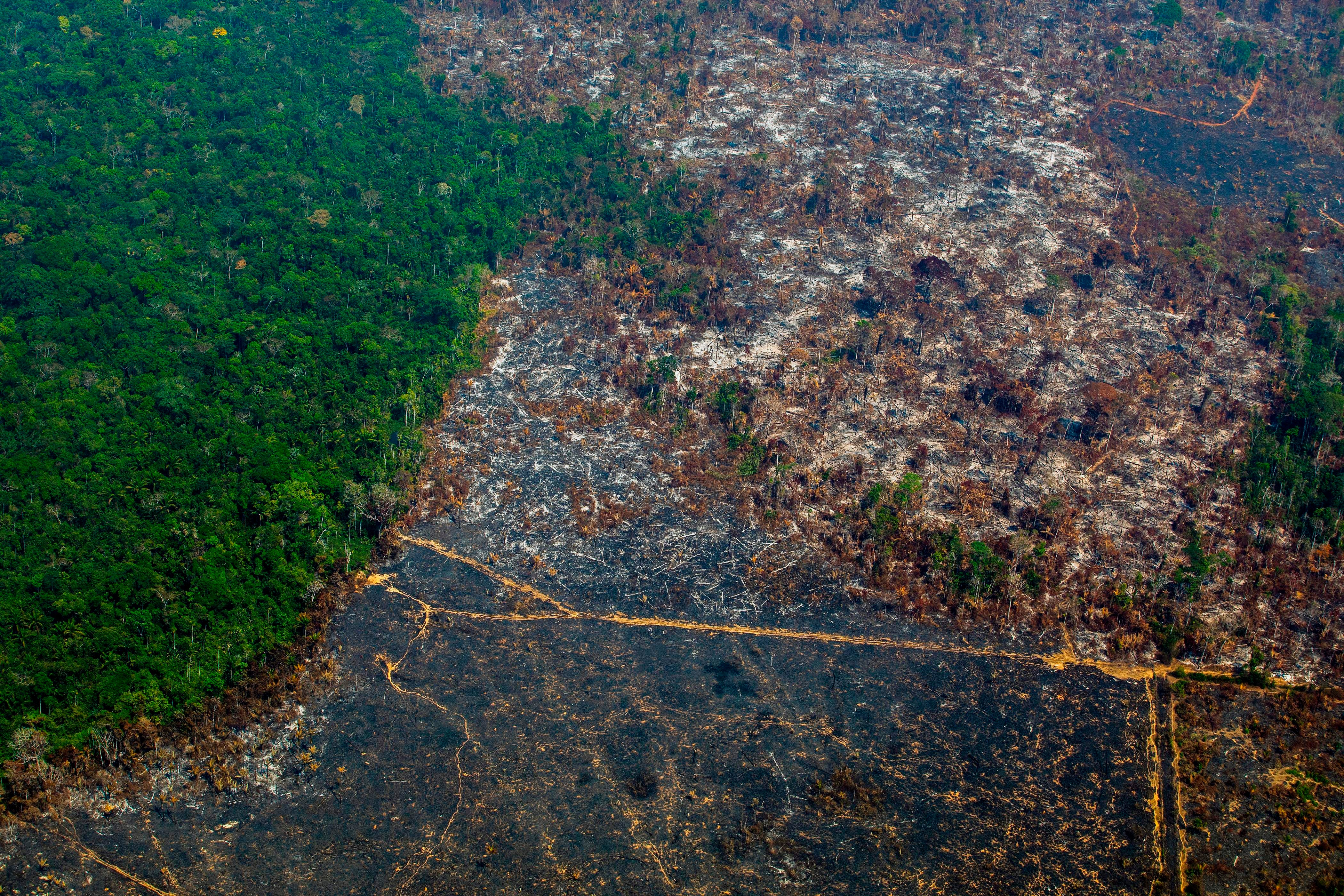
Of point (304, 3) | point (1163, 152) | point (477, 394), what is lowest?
point (477, 394)

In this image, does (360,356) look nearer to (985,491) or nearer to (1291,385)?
(985,491)

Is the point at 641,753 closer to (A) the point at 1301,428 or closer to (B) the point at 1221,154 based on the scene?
(A) the point at 1301,428

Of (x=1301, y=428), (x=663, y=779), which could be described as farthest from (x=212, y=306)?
(x=1301, y=428)

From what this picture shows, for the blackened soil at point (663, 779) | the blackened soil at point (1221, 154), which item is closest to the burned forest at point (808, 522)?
the blackened soil at point (663, 779)

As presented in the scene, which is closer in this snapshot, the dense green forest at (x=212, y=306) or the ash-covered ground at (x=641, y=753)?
the ash-covered ground at (x=641, y=753)

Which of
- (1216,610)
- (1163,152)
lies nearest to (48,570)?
(1216,610)

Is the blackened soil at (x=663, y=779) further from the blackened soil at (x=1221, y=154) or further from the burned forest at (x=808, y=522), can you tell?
the blackened soil at (x=1221, y=154)
